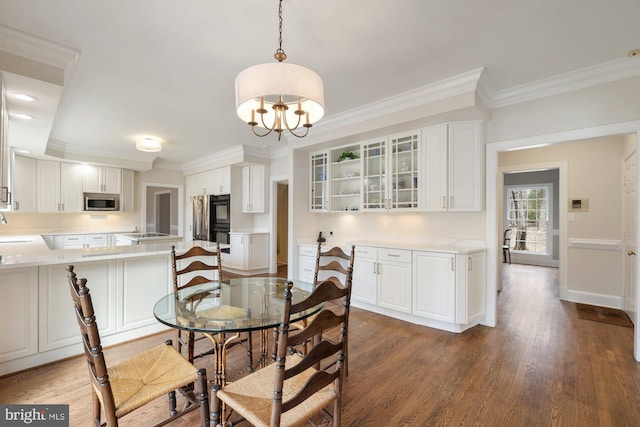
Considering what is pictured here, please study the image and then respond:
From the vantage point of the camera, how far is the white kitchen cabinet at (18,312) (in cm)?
227

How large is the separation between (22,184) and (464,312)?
769 cm

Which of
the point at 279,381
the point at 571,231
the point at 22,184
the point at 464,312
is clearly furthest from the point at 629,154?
the point at 22,184

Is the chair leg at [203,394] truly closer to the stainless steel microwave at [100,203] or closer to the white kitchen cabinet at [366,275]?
the white kitchen cabinet at [366,275]

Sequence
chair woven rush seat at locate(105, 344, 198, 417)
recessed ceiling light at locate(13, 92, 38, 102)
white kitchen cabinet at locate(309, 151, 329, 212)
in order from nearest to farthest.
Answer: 1. chair woven rush seat at locate(105, 344, 198, 417)
2. recessed ceiling light at locate(13, 92, 38, 102)
3. white kitchen cabinet at locate(309, 151, 329, 212)

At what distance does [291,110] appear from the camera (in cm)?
221

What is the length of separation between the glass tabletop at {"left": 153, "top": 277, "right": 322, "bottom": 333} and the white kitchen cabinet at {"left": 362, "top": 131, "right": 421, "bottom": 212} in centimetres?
196

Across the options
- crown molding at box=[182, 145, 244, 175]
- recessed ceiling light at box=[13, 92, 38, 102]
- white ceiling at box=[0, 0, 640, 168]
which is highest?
white ceiling at box=[0, 0, 640, 168]

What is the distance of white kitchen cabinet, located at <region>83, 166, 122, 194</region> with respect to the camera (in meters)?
6.11

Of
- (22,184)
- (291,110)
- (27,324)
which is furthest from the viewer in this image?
(22,184)

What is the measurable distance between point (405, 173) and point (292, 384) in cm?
302

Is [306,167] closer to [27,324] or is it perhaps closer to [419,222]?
[419,222]

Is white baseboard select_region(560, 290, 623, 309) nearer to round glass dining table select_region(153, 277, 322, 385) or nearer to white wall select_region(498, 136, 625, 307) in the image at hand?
white wall select_region(498, 136, 625, 307)

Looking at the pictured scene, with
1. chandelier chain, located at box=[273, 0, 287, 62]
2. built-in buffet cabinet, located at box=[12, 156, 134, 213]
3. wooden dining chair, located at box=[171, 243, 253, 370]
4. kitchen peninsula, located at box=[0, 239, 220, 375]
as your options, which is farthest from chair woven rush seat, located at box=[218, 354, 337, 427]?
built-in buffet cabinet, located at box=[12, 156, 134, 213]

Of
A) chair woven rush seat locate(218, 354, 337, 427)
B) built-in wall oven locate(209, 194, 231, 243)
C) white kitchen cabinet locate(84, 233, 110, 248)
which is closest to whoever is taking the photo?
chair woven rush seat locate(218, 354, 337, 427)
